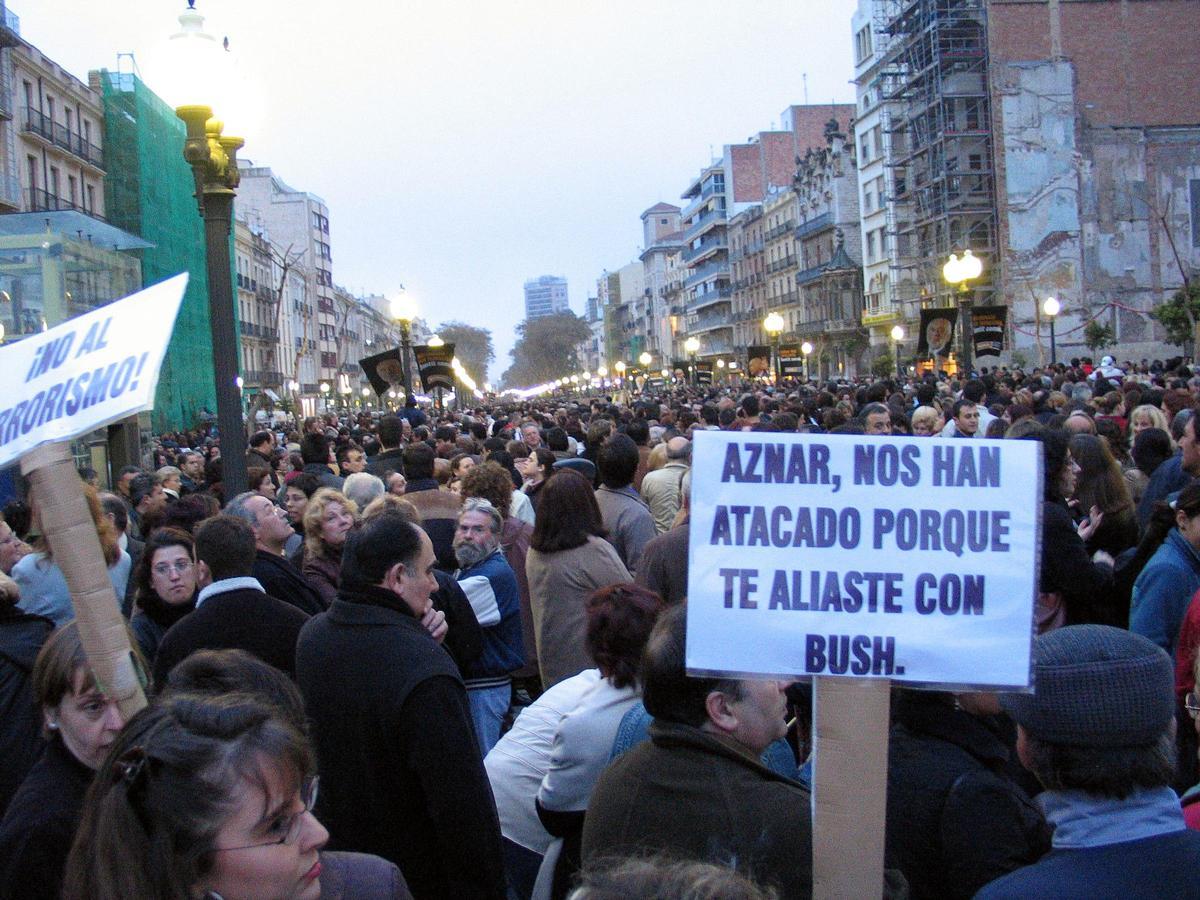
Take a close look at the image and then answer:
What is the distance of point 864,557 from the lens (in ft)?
7.88

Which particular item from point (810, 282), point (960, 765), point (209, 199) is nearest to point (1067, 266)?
point (810, 282)

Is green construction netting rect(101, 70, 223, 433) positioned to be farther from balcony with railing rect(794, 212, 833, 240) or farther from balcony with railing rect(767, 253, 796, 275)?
balcony with railing rect(767, 253, 796, 275)

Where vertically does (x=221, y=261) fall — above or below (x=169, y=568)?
above

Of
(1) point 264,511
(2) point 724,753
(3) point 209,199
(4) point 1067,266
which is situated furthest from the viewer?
(4) point 1067,266

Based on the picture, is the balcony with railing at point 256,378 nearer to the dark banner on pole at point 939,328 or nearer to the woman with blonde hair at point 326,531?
the dark banner on pole at point 939,328

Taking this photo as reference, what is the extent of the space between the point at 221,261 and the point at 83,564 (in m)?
4.46

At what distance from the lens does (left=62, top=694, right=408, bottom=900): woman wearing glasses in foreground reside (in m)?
1.87

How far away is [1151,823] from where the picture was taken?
2.25m

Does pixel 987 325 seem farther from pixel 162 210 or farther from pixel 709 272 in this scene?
pixel 709 272

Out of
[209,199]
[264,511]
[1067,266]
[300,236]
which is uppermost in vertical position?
[300,236]

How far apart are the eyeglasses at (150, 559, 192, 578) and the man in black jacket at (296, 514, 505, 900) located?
1634mm

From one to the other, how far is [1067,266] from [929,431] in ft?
120

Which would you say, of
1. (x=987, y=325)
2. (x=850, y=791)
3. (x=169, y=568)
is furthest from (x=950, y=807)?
(x=987, y=325)

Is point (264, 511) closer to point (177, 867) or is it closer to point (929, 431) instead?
point (177, 867)
